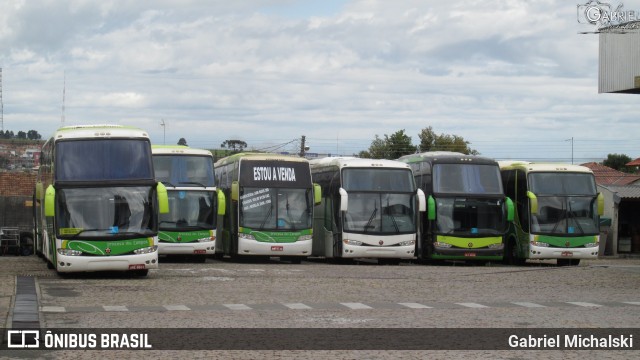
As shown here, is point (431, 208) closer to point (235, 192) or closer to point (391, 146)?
point (235, 192)

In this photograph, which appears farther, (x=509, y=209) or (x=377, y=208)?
(x=509, y=209)

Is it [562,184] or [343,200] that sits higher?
[562,184]

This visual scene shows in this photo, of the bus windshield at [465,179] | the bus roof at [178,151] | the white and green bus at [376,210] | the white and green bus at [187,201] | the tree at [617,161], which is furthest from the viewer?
the tree at [617,161]

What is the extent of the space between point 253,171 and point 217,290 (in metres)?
13.3

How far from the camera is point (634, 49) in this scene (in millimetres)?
51250

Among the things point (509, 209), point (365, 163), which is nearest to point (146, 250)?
point (365, 163)

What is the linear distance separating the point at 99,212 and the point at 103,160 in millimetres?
1211

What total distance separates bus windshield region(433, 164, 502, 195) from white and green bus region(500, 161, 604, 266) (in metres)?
1.48

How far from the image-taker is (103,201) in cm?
2334

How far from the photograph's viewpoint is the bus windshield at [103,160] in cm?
2344

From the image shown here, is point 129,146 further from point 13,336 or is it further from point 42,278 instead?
point 13,336

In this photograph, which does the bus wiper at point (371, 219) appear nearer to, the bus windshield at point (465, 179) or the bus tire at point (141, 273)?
the bus windshield at point (465, 179)

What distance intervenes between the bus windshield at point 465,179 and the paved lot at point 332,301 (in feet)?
20.3

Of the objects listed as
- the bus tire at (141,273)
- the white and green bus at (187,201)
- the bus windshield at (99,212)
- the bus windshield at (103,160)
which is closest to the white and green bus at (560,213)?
the white and green bus at (187,201)
